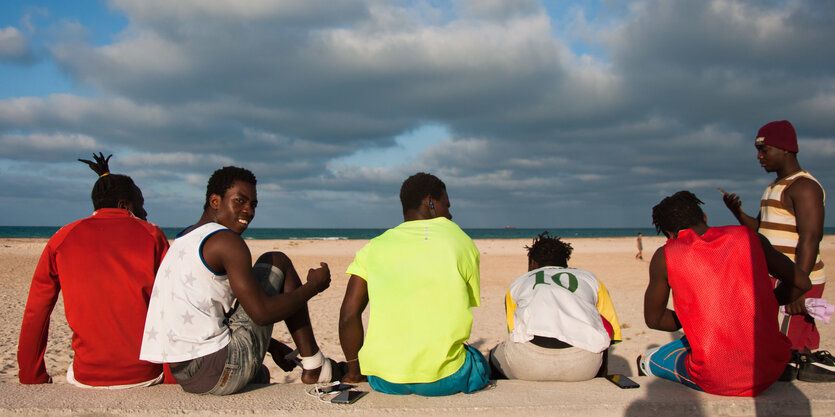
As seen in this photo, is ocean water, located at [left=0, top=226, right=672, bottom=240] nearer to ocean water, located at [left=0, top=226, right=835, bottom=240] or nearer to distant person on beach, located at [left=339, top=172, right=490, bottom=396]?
ocean water, located at [left=0, top=226, right=835, bottom=240]

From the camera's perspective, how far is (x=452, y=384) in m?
2.97

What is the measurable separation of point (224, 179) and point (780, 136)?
3.94 meters

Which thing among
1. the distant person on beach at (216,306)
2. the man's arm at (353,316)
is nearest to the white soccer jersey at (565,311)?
the man's arm at (353,316)

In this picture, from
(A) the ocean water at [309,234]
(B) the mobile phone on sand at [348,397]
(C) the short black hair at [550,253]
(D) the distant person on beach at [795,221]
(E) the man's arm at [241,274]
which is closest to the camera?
(E) the man's arm at [241,274]

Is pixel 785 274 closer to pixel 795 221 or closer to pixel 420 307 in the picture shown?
pixel 795 221

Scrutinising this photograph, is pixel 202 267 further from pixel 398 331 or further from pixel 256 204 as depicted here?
pixel 398 331

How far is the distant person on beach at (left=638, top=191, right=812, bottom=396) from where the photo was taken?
112 inches

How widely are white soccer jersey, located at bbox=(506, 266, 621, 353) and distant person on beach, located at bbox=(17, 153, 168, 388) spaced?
2.30 meters

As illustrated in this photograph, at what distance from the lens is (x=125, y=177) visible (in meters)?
3.47

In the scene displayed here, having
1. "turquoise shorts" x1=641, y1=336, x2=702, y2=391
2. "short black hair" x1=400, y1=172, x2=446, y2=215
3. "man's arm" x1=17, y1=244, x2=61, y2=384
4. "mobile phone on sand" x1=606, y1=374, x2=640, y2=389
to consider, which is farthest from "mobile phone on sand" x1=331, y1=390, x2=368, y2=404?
"turquoise shorts" x1=641, y1=336, x2=702, y2=391

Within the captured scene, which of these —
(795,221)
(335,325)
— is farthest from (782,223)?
(335,325)

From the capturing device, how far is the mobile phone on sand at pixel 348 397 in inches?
114

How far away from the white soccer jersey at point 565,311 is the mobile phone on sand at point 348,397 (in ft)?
3.50

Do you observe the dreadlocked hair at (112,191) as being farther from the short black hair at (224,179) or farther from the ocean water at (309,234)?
the ocean water at (309,234)
